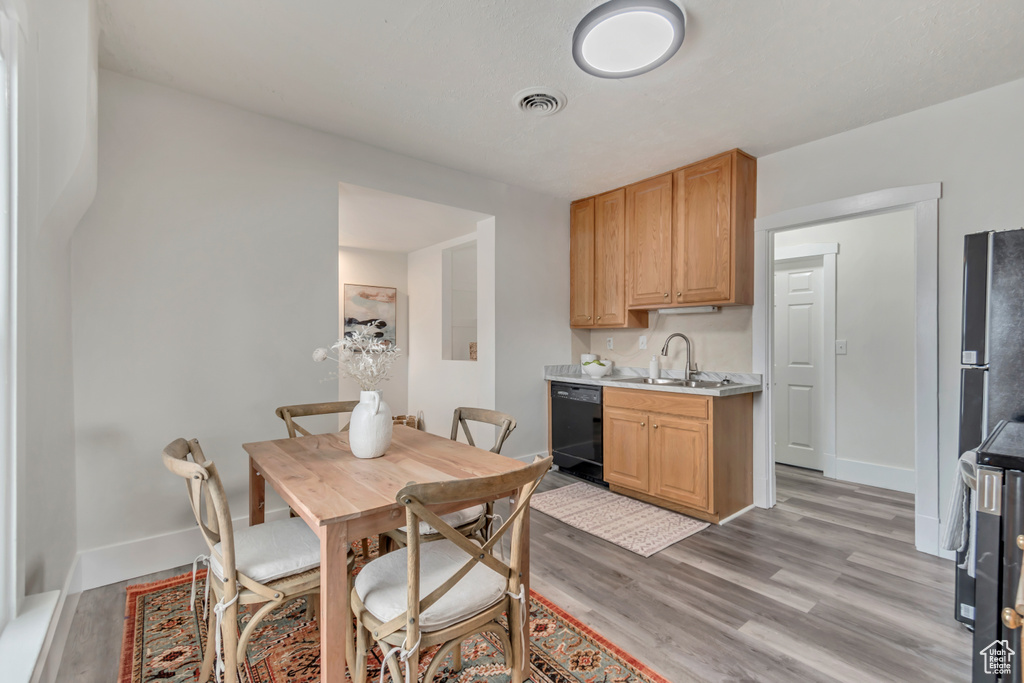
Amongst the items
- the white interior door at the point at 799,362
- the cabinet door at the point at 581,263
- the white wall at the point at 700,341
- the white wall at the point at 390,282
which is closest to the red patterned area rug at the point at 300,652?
the white wall at the point at 700,341

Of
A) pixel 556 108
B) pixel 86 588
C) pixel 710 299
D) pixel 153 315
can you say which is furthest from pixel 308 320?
pixel 710 299

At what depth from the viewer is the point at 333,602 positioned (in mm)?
1229

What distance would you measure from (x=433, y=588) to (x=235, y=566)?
650 millimetres

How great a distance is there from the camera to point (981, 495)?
4.22 ft

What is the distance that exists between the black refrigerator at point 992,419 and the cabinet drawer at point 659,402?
126 cm

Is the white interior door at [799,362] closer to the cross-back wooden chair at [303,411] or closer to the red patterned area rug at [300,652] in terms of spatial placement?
the red patterned area rug at [300,652]

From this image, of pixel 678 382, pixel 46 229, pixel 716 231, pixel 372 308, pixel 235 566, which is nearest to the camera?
pixel 235 566

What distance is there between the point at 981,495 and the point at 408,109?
2931 millimetres

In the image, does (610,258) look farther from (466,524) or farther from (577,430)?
(466,524)

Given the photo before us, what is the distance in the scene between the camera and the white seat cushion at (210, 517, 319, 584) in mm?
1449

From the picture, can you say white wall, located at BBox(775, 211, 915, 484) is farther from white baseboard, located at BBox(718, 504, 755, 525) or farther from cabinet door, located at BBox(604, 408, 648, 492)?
cabinet door, located at BBox(604, 408, 648, 492)

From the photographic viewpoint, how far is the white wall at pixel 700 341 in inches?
136

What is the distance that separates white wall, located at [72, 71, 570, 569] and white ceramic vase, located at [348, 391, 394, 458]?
1.21m

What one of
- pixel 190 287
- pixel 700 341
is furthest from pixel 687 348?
pixel 190 287
